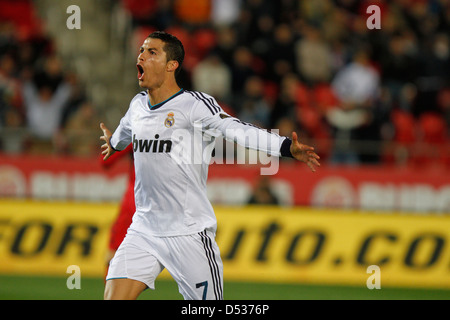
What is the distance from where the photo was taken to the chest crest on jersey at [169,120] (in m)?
6.04

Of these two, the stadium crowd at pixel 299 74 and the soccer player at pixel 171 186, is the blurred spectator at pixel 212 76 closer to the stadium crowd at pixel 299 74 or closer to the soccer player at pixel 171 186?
the stadium crowd at pixel 299 74

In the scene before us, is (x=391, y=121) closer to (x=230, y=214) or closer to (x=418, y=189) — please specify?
(x=418, y=189)

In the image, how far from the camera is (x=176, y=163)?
6.01 meters

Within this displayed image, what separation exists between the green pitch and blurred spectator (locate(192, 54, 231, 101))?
4.57 metres

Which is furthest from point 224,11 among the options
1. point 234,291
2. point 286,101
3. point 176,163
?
point 176,163

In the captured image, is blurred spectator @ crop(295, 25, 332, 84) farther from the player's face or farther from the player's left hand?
the player's left hand

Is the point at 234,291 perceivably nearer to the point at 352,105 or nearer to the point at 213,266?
the point at 213,266

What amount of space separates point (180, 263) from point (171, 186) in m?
0.59

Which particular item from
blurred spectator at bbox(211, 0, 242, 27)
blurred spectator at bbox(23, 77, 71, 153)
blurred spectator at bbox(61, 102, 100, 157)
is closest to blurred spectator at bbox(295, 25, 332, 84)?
blurred spectator at bbox(211, 0, 242, 27)

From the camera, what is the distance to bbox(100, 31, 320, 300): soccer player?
588 cm

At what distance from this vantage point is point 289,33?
15875mm

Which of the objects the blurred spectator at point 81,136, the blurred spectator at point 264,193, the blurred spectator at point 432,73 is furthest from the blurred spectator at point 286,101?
the blurred spectator at point 81,136

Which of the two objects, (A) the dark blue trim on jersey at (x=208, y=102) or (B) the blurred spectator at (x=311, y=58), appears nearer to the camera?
(A) the dark blue trim on jersey at (x=208, y=102)

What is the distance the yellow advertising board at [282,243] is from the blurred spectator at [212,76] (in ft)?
11.4
